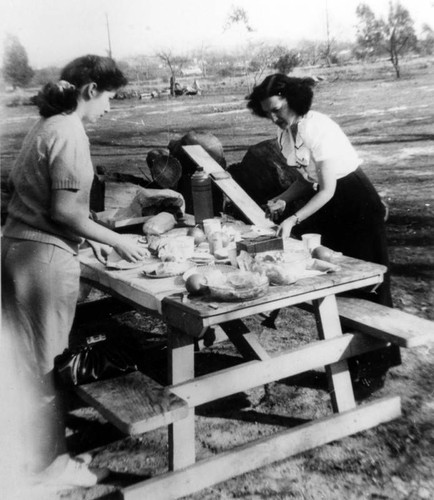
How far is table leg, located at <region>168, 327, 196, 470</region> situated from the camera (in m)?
2.57

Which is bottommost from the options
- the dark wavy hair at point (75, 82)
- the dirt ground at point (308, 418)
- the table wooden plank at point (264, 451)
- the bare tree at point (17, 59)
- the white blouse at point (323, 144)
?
the dirt ground at point (308, 418)

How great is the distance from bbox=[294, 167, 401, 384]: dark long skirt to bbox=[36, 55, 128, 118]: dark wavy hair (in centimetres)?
147

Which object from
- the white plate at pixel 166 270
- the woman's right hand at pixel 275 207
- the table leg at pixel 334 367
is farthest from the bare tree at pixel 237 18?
the table leg at pixel 334 367

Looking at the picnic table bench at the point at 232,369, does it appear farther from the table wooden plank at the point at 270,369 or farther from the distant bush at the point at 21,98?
the distant bush at the point at 21,98

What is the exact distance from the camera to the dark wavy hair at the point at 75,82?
2.49 metres

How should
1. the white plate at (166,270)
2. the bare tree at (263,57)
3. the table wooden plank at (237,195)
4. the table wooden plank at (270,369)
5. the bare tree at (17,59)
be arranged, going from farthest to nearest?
the bare tree at (263,57) < the table wooden plank at (237,195) < the bare tree at (17,59) < the white plate at (166,270) < the table wooden plank at (270,369)

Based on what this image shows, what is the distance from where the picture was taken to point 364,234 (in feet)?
11.0

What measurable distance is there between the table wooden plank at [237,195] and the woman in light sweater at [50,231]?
1.77 metres

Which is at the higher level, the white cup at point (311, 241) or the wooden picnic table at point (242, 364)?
the white cup at point (311, 241)

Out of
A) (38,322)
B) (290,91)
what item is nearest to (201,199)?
(290,91)

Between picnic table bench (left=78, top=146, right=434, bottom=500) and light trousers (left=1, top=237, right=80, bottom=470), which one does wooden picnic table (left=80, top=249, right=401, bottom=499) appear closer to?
picnic table bench (left=78, top=146, right=434, bottom=500)

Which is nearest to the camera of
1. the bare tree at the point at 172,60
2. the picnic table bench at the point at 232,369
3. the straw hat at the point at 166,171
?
the picnic table bench at the point at 232,369

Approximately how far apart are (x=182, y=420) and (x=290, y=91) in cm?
195

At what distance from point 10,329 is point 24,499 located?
723 mm
